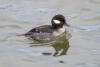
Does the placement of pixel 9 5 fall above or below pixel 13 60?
above

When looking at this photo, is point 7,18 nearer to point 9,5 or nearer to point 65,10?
point 9,5

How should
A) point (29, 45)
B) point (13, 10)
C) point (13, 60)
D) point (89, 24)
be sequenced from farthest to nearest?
point (13, 10), point (89, 24), point (29, 45), point (13, 60)

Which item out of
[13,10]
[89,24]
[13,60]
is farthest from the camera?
Result: [13,10]

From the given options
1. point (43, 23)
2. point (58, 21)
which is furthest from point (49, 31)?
point (43, 23)

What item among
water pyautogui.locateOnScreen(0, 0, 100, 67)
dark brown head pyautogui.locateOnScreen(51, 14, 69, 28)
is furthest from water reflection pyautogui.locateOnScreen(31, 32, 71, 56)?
dark brown head pyautogui.locateOnScreen(51, 14, 69, 28)

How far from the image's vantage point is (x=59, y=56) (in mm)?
11680

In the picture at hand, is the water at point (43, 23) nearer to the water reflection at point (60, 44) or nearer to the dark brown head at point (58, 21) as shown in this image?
the water reflection at point (60, 44)

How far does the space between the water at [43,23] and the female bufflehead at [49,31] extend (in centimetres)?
29

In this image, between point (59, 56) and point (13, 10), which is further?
point (13, 10)

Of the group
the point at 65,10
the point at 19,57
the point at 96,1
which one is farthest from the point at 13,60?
the point at 96,1

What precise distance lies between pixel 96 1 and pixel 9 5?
336cm

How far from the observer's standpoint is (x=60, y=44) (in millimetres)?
12828

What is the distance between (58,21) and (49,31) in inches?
18.3

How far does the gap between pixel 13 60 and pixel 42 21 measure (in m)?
3.14
